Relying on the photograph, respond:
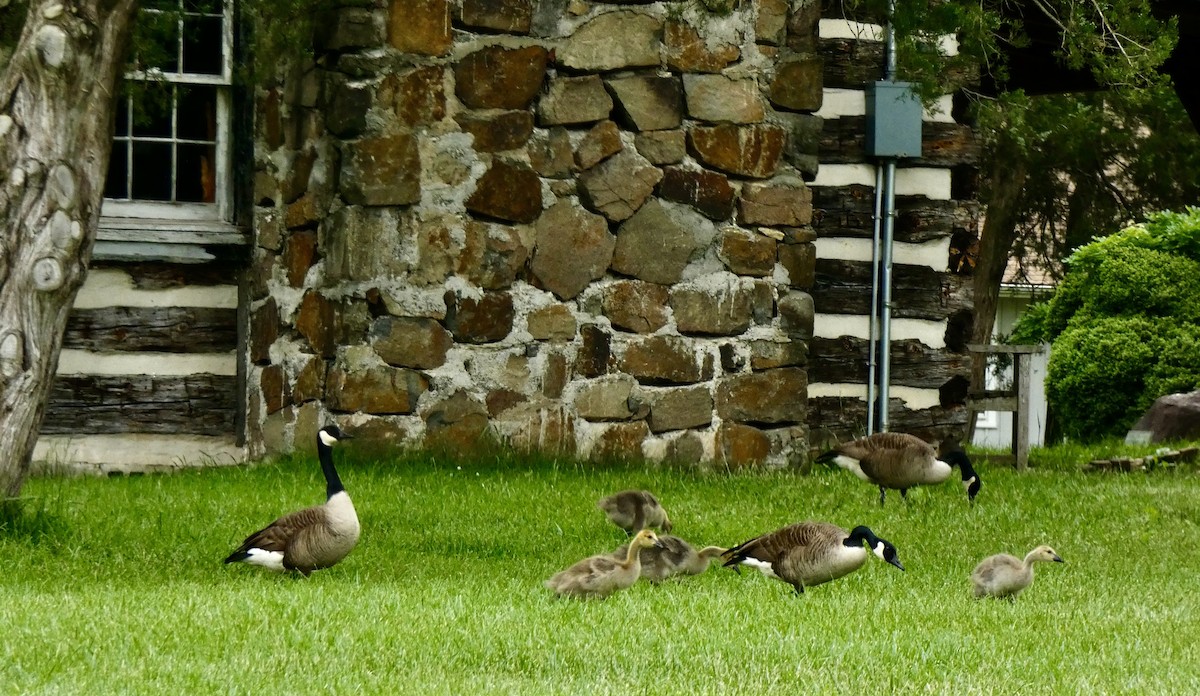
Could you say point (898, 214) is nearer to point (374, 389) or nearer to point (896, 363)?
point (896, 363)

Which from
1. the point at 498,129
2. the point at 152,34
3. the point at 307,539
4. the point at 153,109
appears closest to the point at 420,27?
the point at 498,129

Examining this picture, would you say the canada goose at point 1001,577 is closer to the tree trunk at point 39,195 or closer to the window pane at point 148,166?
the tree trunk at point 39,195

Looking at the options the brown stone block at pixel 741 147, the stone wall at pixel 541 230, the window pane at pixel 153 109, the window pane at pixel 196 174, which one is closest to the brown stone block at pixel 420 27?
the stone wall at pixel 541 230

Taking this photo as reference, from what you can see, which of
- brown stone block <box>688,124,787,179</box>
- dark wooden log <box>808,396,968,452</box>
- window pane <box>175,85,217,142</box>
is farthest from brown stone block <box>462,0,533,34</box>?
dark wooden log <box>808,396,968,452</box>

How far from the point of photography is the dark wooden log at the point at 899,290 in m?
13.8

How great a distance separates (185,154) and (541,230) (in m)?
2.95

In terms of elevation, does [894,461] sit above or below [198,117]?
below

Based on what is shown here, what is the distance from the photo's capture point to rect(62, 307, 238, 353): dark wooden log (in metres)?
12.4

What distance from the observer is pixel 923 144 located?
46.1 feet

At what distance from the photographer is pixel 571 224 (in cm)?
1186

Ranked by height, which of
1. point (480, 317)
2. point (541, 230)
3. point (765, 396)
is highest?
Result: point (541, 230)

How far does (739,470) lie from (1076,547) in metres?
2.85

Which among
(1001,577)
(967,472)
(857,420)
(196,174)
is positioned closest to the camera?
(1001,577)

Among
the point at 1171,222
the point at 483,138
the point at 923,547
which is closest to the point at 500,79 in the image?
the point at 483,138
